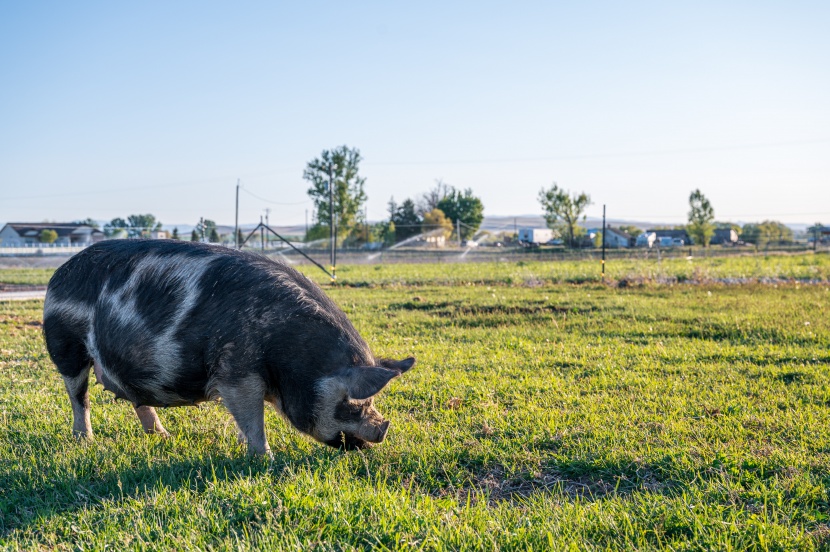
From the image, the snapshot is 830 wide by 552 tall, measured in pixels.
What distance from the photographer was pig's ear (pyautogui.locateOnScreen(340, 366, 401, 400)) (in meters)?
4.61

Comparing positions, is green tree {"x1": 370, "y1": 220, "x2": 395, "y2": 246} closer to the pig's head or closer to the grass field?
the grass field

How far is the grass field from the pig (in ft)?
1.21

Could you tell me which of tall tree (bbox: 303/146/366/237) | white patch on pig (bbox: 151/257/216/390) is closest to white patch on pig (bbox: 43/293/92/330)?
white patch on pig (bbox: 151/257/216/390)

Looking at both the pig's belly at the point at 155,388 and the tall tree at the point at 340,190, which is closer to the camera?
the pig's belly at the point at 155,388

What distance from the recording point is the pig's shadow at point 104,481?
414cm

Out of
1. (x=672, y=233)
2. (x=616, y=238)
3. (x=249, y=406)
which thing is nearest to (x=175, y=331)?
(x=249, y=406)

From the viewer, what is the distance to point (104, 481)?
15.1 ft

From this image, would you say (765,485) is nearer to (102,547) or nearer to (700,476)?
(700,476)

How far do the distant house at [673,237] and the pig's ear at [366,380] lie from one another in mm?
66589

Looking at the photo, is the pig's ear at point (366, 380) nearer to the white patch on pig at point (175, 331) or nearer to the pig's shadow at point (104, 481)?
the pig's shadow at point (104, 481)

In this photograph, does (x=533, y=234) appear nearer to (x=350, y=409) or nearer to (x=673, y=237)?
(x=673, y=237)

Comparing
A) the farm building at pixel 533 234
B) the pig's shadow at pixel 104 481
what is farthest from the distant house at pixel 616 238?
the pig's shadow at pixel 104 481

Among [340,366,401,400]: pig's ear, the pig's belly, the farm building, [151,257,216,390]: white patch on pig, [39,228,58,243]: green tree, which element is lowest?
the pig's belly

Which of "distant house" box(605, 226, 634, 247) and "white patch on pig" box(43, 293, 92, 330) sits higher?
"distant house" box(605, 226, 634, 247)
